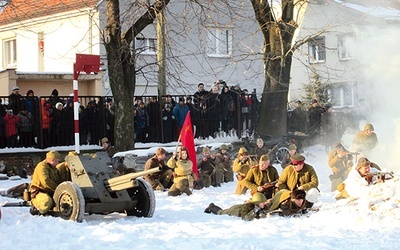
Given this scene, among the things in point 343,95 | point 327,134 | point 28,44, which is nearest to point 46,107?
point 327,134

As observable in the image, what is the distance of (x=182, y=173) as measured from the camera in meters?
18.0

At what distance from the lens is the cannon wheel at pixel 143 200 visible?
45.4ft

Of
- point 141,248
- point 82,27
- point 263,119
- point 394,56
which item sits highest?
point 82,27

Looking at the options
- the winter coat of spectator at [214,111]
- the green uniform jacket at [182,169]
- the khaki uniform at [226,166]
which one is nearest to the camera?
the green uniform jacket at [182,169]

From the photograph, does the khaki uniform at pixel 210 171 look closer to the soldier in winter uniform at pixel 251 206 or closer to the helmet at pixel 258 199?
the soldier in winter uniform at pixel 251 206

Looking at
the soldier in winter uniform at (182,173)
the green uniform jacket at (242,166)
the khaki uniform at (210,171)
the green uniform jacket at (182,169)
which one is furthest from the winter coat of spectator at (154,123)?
the green uniform jacket at (182,169)

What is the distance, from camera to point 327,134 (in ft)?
88.7

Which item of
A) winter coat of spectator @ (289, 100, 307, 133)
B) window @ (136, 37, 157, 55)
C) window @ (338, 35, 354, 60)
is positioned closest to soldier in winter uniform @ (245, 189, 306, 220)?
window @ (136, 37, 157, 55)

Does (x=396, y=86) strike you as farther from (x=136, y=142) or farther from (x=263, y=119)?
(x=136, y=142)

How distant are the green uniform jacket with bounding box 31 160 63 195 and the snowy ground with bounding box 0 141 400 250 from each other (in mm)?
544

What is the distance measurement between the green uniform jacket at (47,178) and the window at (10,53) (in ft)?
80.7

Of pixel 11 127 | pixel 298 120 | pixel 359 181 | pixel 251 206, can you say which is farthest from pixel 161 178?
pixel 298 120

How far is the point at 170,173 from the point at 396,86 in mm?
8824

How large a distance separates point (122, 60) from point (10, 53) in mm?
18385
